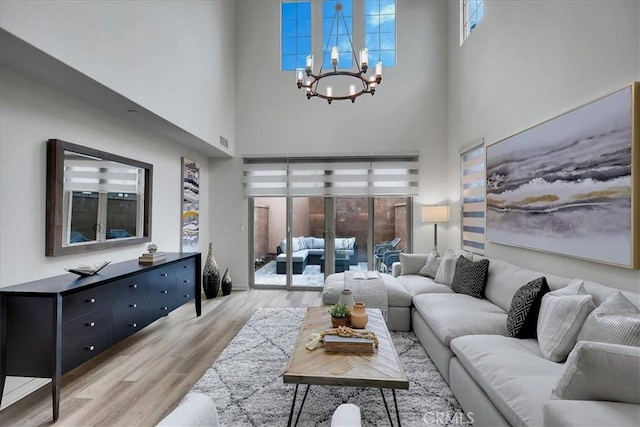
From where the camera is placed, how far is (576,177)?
97.7 inches

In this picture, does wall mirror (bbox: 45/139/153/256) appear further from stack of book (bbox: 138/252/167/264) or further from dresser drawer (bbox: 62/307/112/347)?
dresser drawer (bbox: 62/307/112/347)

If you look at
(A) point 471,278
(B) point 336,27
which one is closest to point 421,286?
(A) point 471,278

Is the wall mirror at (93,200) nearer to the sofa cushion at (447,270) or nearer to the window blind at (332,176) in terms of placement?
the window blind at (332,176)

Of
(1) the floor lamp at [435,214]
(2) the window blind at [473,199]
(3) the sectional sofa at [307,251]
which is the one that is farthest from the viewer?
(3) the sectional sofa at [307,251]

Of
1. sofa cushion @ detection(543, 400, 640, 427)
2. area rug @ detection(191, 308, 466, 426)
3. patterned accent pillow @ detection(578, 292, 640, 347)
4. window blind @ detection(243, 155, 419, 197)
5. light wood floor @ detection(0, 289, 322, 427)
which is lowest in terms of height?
light wood floor @ detection(0, 289, 322, 427)

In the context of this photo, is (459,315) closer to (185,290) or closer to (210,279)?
(185,290)

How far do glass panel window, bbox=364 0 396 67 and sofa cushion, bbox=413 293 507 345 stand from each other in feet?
13.9

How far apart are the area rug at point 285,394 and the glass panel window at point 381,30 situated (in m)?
4.83

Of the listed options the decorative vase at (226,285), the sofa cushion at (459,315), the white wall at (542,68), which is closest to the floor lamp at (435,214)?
the white wall at (542,68)

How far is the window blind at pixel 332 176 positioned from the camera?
5523 mm

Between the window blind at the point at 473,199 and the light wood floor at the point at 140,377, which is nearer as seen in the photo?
the light wood floor at the point at 140,377

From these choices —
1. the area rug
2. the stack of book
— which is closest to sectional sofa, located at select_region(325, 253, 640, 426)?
the area rug

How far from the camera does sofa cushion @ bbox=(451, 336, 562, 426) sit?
5.00 feet

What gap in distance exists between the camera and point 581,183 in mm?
2430
